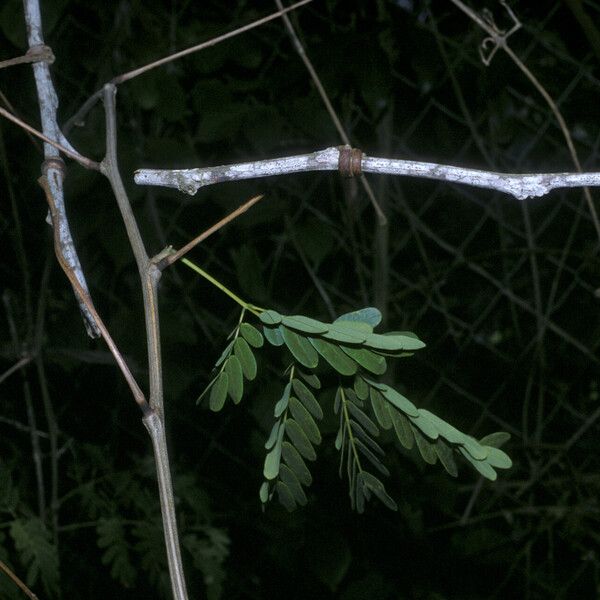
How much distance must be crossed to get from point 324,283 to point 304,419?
1124 mm

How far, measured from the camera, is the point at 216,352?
1.82 meters

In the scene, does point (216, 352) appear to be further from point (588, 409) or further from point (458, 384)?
point (588, 409)

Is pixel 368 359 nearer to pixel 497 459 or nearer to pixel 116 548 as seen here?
pixel 497 459

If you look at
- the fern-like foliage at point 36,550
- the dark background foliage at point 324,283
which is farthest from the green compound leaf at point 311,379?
the dark background foliage at point 324,283

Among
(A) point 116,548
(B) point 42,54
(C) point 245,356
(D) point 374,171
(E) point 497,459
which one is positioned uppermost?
(B) point 42,54

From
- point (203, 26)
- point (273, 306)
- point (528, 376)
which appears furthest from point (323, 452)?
point (203, 26)

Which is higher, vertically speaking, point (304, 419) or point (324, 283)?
point (304, 419)

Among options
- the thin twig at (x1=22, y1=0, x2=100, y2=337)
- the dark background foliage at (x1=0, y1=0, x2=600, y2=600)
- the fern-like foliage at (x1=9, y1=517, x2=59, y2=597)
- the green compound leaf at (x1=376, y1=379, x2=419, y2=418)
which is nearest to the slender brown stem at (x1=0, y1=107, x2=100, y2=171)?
the thin twig at (x1=22, y1=0, x2=100, y2=337)

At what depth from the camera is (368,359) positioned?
68 cm

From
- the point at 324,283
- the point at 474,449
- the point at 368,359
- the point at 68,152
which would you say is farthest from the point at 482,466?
the point at 324,283

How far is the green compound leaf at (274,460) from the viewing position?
2.20 feet

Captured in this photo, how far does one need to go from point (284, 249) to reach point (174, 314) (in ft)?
0.82

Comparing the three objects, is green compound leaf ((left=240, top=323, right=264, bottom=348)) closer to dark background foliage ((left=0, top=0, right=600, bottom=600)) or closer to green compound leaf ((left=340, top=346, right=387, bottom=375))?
green compound leaf ((left=340, top=346, right=387, bottom=375))

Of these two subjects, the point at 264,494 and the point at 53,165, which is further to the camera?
the point at 53,165
